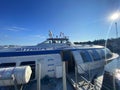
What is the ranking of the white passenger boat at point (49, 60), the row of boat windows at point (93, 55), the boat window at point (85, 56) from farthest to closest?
the row of boat windows at point (93, 55)
the boat window at point (85, 56)
the white passenger boat at point (49, 60)

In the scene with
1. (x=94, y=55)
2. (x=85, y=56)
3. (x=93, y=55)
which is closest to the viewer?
(x=85, y=56)

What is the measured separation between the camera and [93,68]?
11.2 m

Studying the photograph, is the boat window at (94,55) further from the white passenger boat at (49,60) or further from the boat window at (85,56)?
the boat window at (85,56)

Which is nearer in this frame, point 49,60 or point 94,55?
point 49,60

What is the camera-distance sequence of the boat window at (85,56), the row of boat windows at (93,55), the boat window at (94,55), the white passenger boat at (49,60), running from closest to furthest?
the white passenger boat at (49,60)
the boat window at (85,56)
the row of boat windows at (93,55)
the boat window at (94,55)

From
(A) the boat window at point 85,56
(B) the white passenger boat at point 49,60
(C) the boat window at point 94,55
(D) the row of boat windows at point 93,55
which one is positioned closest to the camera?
(B) the white passenger boat at point 49,60

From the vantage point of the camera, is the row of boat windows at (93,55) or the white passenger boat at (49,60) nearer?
the white passenger boat at (49,60)

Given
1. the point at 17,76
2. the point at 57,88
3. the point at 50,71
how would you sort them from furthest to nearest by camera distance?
the point at 50,71, the point at 57,88, the point at 17,76

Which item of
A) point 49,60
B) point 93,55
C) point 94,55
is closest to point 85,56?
point 93,55

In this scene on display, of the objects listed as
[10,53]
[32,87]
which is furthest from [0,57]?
[32,87]

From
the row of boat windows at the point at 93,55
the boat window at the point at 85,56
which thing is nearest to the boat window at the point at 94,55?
the row of boat windows at the point at 93,55

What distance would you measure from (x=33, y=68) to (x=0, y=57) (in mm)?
2253

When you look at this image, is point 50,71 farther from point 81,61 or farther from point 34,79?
point 81,61

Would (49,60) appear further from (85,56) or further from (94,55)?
(94,55)
